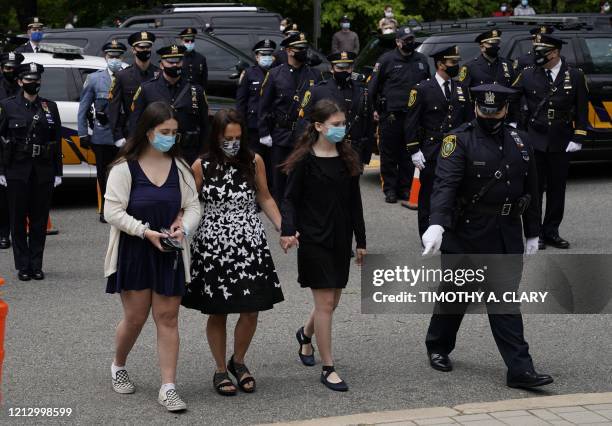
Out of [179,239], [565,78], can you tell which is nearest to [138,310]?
[179,239]

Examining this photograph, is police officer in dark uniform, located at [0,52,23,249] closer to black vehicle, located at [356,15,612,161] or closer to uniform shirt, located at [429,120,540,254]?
black vehicle, located at [356,15,612,161]

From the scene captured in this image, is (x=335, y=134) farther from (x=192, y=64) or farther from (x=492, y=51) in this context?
(x=192, y=64)

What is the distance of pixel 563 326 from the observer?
8570mm

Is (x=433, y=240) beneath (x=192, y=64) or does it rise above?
above

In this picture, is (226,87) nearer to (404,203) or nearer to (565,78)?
(404,203)

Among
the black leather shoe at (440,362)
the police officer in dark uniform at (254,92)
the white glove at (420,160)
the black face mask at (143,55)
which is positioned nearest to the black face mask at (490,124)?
the black leather shoe at (440,362)

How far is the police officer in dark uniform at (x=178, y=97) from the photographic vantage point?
1104 centimetres

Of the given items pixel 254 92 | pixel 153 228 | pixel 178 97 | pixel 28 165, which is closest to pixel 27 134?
pixel 28 165

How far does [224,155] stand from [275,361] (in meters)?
1.55

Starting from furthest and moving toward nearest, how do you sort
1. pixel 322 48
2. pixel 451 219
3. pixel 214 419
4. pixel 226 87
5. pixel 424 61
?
pixel 322 48 < pixel 226 87 < pixel 424 61 < pixel 451 219 < pixel 214 419

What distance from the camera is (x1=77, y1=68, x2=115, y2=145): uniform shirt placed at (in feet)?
41.5

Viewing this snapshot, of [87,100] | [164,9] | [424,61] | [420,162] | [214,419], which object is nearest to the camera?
[214,419]

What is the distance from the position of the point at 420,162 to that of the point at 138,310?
4.84 metres

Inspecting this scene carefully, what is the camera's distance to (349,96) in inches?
435
